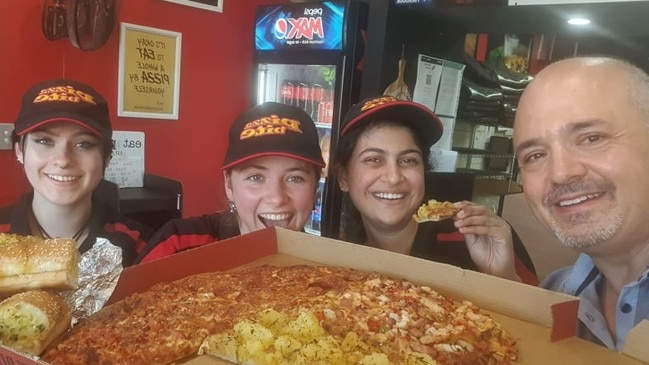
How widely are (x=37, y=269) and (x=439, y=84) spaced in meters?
2.98

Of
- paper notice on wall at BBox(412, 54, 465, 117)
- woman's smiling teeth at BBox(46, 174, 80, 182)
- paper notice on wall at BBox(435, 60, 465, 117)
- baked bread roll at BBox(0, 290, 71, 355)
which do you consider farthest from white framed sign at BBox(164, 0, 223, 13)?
baked bread roll at BBox(0, 290, 71, 355)

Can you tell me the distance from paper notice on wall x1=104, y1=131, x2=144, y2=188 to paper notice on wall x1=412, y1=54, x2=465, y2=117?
1.68m

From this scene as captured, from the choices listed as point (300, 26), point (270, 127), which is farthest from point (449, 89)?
point (270, 127)

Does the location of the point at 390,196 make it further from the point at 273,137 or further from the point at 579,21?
the point at 579,21

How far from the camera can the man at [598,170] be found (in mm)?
1227

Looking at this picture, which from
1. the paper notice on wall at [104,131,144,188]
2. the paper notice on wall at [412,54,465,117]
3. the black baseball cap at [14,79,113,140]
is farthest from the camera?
the paper notice on wall at [412,54,465,117]


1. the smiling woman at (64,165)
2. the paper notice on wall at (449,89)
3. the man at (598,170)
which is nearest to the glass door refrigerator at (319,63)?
the paper notice on wall at (449,89)

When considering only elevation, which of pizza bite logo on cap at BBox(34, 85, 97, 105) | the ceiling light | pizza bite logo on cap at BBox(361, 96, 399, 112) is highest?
the ceiling light

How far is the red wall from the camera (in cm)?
281

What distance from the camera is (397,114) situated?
1.79 metres

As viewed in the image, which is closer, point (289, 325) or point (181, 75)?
point (289, 325)

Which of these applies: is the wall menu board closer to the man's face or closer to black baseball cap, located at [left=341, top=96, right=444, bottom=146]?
black baseball cap, located at [left=341, top=96, right=444, bottom=146]

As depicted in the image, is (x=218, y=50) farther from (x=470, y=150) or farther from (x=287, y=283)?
(x=287, y=283)

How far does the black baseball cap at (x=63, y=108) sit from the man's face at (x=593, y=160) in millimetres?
1326
